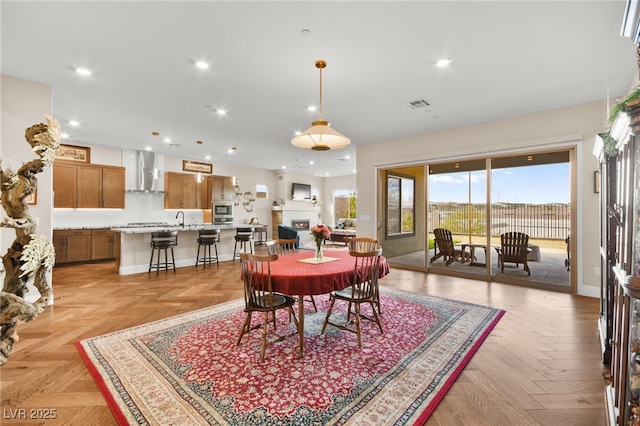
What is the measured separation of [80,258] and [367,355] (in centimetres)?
703

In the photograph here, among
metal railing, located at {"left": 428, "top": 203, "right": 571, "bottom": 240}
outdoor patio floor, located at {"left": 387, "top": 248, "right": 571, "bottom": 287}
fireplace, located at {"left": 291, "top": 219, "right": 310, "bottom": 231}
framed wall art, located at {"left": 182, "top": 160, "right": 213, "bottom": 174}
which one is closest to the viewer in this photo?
outdoor patio floor, located at {"left": 387, "top": 248, "right": 571, "bottom": 287}

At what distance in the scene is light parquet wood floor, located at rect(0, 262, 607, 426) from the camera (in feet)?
5.83

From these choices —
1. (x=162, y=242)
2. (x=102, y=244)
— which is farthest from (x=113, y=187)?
(x=162, y=242)

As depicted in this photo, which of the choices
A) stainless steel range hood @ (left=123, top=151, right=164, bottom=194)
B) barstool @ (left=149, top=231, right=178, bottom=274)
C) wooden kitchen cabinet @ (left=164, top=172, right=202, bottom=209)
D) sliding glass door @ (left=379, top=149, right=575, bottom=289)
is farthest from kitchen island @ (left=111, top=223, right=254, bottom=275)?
sliding glass door @ (left=379, top=149, right=575, bottom=289)

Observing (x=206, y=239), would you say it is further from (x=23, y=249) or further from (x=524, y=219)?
(x=524, y=219)

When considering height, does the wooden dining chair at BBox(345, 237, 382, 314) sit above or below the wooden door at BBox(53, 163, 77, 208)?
below

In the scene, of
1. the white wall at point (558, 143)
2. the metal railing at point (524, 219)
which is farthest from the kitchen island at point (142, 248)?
the metal railing at point (524, 219)

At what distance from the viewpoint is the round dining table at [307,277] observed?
90.6 inches

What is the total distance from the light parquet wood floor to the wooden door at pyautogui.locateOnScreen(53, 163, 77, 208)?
102 inches

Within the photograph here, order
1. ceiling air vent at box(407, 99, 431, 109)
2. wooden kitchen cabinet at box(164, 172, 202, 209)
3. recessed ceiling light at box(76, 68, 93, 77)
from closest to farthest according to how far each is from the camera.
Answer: recessed ceiling light at box(76, 68, 93, 77)
ceiling air vent at box(407, 99, 431, 109)
wooden kitchen cabinet at box(164, 172, 202, 209)

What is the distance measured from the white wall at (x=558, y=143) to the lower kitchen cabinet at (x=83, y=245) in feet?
23.4

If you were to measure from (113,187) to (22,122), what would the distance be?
13.0 feet

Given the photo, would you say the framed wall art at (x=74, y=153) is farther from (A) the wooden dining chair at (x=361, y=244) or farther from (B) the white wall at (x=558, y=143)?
(B) the white wall at (x=558, y=143)

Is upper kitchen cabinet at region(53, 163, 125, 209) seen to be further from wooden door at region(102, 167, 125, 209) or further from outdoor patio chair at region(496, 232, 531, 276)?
outdoor patio chair at region(496, 232, 531, 276)
